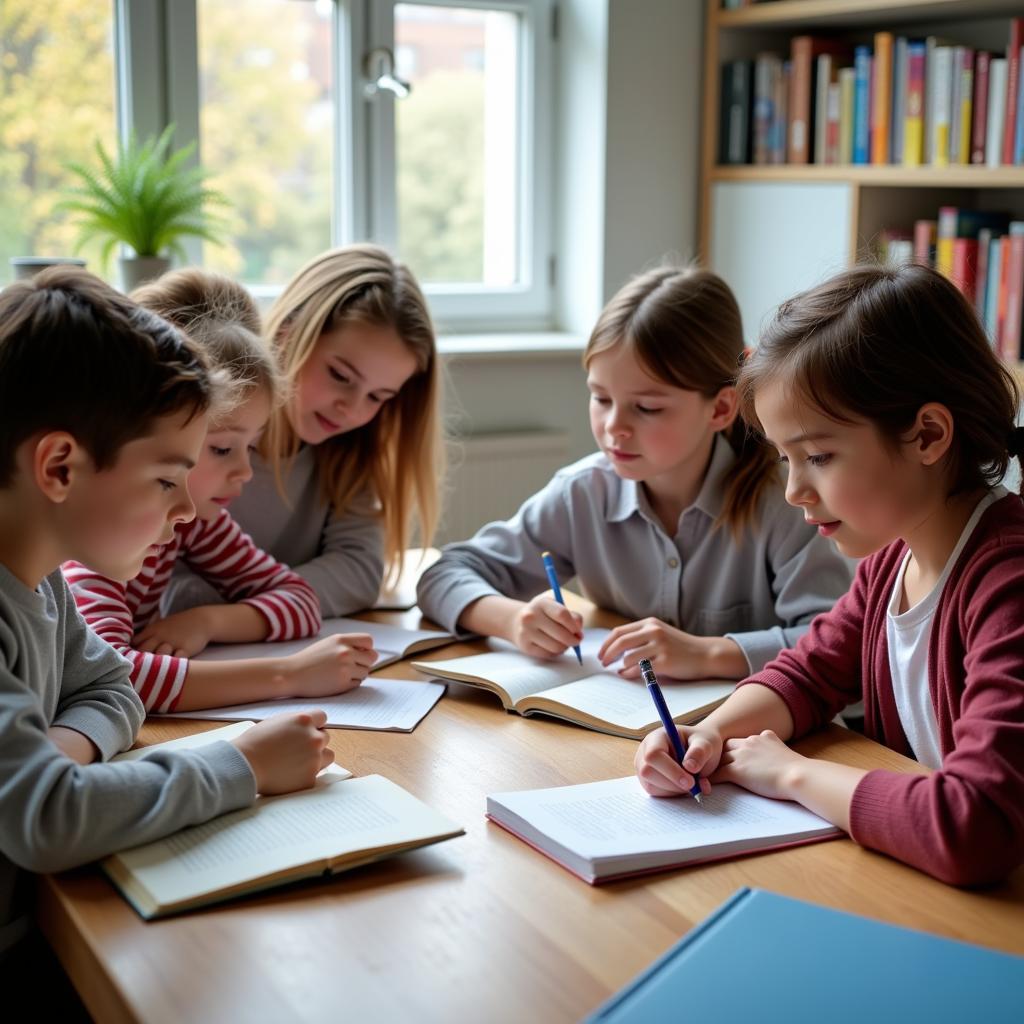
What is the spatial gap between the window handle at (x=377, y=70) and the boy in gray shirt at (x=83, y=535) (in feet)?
7.01

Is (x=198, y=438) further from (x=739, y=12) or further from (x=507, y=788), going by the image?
(x=739, y=12)

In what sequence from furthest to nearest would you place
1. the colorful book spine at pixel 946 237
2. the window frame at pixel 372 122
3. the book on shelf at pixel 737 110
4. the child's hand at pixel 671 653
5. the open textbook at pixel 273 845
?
the book on shelf at pixel 737 110 → the colorful book spine at pixel 946 237 → the window frame at pixel 372 122 → the child's hand at pixel 671 653 → the open textbook at pixel 273 845

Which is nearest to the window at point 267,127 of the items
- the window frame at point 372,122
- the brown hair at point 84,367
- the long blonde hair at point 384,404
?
the window frame at point 372,122

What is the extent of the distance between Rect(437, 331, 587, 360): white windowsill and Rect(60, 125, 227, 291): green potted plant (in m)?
0.70

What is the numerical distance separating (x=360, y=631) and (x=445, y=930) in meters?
0.85

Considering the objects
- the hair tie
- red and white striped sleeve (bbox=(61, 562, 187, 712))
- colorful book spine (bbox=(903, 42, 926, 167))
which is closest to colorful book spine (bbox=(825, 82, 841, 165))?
colorful book spine (bbox=(903, 42, 926, 167))

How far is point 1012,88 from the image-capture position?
2816 millimetres

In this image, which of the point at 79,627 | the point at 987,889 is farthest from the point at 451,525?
the point at 987,889

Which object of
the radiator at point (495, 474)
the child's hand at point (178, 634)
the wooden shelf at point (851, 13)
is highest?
the wooden shelf at point (851, 13)

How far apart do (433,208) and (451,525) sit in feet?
2.79

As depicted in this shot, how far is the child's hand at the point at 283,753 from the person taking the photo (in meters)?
1.15

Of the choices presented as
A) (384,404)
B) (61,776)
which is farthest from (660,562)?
(61,776)

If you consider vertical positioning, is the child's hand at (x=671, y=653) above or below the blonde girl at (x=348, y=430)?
below

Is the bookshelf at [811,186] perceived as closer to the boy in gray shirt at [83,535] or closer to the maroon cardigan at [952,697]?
the maroon cardigan at [952,697]
